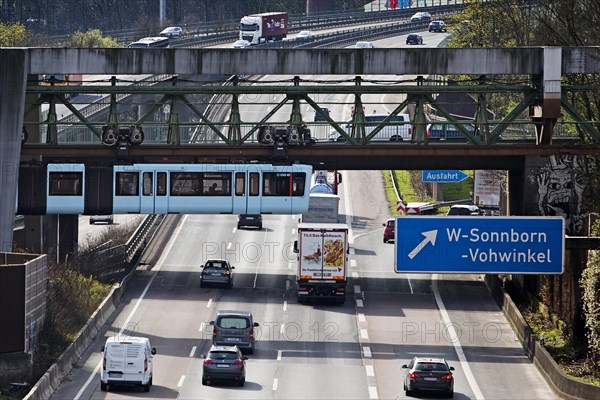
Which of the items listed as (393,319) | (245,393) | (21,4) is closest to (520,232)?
(245,393)

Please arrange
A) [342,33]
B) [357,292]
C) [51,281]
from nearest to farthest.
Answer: [51,281], [357,292], [342,33]

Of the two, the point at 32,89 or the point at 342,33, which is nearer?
the point at 32,89

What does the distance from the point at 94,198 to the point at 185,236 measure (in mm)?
20969

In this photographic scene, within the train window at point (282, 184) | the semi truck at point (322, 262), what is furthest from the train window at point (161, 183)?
the semi truck at point (322, 262)

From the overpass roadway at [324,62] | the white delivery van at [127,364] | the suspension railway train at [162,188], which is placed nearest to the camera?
the white delivery van at [127,364]

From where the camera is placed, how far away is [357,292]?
66.5m

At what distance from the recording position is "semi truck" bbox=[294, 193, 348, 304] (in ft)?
205

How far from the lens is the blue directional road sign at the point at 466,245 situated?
3638cm

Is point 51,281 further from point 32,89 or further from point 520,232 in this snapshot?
point 520,232

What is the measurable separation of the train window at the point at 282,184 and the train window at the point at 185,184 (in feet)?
9.38

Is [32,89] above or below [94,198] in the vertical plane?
above

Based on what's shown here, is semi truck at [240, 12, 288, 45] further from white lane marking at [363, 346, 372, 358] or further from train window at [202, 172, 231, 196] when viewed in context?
white lane marking at [363, 346, 372, 358]

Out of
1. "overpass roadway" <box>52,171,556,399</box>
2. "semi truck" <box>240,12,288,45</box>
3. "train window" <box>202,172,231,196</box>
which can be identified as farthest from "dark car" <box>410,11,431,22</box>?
"train window" <box>202,172,231,196</box>

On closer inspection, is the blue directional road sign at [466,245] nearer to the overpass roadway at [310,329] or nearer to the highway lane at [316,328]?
the overpass roadway at [310,329]
